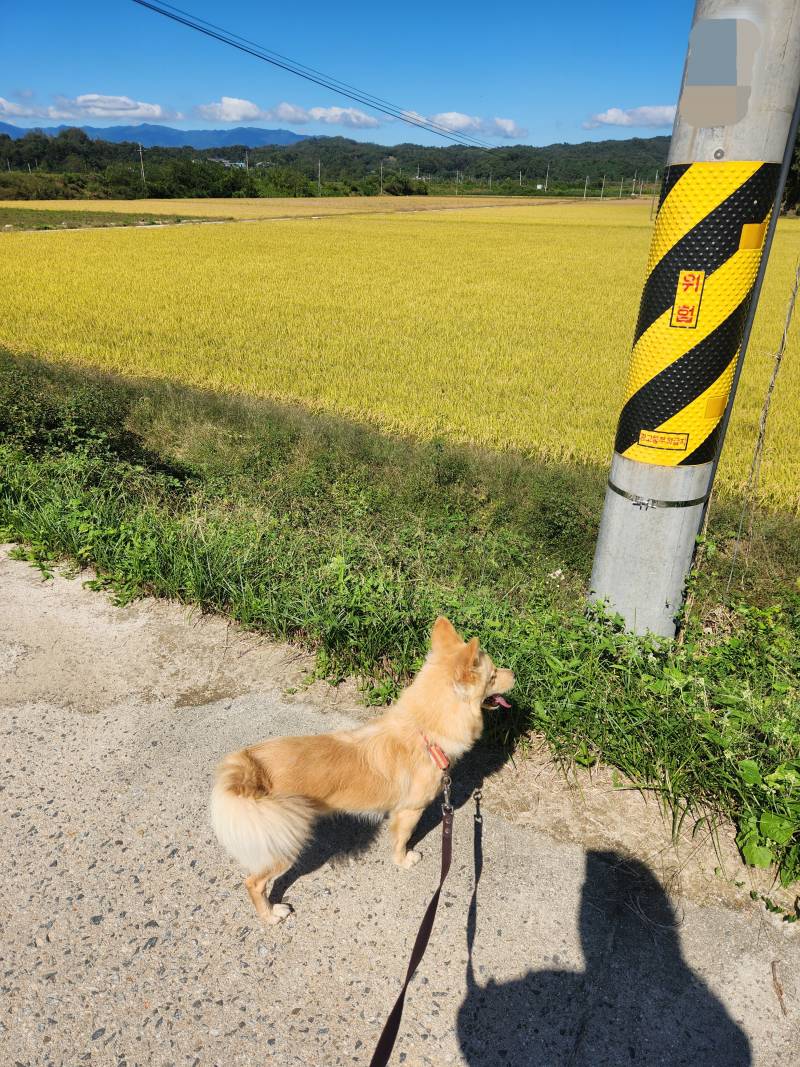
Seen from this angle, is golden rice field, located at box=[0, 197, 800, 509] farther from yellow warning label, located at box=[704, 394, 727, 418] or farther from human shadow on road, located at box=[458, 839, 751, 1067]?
human shadow on road, located at box=[458, 839, 751, 1067]

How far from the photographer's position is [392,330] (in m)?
15.2

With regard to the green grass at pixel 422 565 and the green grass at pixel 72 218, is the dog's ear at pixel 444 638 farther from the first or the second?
the green grass at pixel 72 218

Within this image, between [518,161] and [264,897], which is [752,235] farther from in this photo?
[518,161]

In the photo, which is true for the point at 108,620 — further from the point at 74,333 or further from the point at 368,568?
the point at 74,333

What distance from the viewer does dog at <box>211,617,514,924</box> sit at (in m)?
2.14

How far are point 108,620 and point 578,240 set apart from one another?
39.1 m

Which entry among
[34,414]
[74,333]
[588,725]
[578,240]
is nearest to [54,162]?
[578,240]

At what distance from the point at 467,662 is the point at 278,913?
3.73 ft

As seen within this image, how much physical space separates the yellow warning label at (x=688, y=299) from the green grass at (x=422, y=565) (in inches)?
50.8

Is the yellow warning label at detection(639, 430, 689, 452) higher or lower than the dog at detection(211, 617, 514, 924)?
higher

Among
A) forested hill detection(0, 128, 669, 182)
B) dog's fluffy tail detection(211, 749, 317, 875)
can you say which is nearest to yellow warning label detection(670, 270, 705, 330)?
dog's fluffy tail detection(211, 749, 317, 875)

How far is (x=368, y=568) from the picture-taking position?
445 centimetres

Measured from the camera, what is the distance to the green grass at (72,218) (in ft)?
133

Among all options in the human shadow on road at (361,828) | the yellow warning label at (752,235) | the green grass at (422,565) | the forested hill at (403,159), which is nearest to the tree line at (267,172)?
the forested hill at (403,159)
